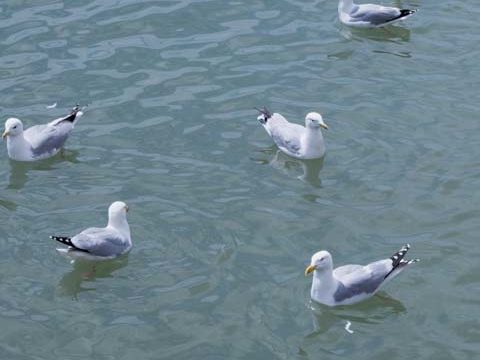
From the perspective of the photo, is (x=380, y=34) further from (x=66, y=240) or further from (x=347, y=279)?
(x=66, y=240)

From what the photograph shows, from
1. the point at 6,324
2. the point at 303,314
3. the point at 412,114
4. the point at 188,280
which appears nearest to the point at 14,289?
the point at 6,324

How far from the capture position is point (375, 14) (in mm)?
19719

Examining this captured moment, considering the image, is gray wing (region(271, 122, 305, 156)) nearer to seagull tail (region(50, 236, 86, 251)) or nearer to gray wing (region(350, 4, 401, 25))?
gray wing (region(350, 4, 401, 25))

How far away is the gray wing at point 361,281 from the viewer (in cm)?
1316

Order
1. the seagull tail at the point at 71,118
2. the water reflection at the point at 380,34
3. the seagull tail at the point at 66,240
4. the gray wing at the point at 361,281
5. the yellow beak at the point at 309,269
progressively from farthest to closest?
the water reflection at the point at 380,34, the seagull tail at the point at 71,118, the seagull tail at the point at 66,240, the gray wing at the point at 361,281, the yellow beak at the point at 309,269

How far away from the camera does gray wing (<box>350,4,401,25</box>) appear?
19562mm

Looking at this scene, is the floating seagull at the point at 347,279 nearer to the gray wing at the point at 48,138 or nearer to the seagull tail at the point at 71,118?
the gray wing at the point at 48,138

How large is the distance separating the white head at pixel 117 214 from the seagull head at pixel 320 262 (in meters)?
2.51

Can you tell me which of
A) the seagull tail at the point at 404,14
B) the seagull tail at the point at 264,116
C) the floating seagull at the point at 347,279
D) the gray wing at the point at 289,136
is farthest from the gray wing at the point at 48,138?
the seagull tail at the point at 404,14

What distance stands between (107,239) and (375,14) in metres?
8.00

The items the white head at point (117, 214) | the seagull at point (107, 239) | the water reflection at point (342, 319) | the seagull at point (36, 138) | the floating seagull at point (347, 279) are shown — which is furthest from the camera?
the seagull at point (36, 138)

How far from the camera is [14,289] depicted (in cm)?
1338

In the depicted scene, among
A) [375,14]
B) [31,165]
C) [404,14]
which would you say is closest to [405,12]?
[404,14]

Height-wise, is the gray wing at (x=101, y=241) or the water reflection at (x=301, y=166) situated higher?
the gray wing at (x=101, y=241)
